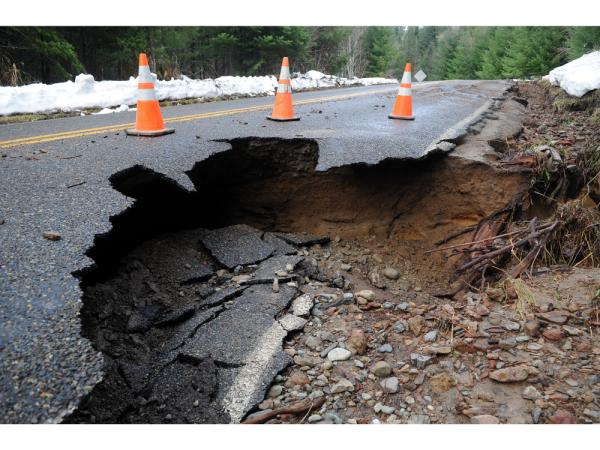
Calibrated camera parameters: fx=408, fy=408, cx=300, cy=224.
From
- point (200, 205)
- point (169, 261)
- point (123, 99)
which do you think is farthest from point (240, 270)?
point (123, 99)

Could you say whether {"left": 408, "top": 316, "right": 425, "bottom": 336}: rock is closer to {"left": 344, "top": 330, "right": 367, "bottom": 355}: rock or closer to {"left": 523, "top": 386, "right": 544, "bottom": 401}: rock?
{"left": 344, "top": 330, "right": 367, "bottom": 355}: rock

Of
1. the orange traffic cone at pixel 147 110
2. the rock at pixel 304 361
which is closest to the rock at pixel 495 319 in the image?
the rock at pixel 304 361

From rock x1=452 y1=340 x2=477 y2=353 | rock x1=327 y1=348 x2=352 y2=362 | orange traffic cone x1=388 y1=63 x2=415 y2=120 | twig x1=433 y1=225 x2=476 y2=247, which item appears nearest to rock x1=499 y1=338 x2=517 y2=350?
rock x1=452 y1=340 x2=477 y2=353

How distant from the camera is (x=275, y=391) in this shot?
7.21ft

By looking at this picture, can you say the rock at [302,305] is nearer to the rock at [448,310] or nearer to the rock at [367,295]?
the rock at [367,295]

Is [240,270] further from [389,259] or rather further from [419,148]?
[419,148]

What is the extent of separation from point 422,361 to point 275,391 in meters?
0.82

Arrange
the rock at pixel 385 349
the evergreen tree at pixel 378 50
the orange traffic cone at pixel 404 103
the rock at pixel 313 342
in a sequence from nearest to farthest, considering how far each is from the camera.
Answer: the rock at pixel 385 349
the rock at pixel 313 342
the orange traffic cone at pixel 404 103
the evergreen tree at pixel 378 50

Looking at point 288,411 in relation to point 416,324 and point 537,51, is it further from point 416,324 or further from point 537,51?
point 537,51

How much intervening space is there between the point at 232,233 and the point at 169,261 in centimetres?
77

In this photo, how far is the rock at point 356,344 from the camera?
2.46m

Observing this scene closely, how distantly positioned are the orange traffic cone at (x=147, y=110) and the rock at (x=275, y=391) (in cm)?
356

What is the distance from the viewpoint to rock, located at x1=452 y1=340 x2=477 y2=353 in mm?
2279

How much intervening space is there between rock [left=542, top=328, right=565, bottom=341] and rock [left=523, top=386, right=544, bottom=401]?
41 cm
